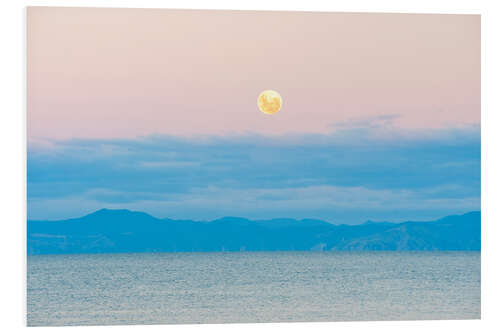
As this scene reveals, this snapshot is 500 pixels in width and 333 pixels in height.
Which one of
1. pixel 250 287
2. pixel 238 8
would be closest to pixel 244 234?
pixel 250 287

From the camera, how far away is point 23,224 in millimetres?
5609

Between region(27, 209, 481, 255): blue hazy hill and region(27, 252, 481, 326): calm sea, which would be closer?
region(27, 252, 481, 326): calm sea

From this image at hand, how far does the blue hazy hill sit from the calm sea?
56 centimetres

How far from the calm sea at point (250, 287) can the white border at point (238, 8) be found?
904 centimetres

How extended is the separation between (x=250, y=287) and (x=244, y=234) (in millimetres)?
3297

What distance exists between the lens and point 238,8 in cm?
596

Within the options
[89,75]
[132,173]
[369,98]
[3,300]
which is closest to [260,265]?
[132,173]

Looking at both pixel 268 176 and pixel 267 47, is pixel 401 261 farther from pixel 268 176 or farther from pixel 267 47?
pixel 267 47

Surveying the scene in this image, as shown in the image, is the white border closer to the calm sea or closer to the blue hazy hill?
the calm sea

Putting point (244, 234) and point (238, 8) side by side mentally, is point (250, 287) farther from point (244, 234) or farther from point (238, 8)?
point (238, 8)

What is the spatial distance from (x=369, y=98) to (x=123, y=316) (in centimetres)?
731

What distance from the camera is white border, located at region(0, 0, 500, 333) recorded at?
5617mm

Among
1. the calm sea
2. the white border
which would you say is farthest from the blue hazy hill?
the white border

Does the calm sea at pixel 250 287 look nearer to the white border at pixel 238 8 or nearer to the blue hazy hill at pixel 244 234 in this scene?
the blue hazy hill at pixel 244 234
